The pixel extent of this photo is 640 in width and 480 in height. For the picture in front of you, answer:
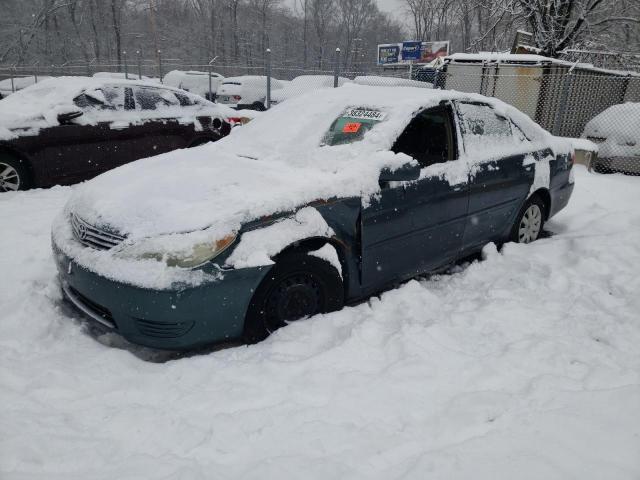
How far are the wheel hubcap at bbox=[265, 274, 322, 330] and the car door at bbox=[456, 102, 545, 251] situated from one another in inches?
62.9

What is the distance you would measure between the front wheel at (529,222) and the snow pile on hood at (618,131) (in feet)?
14.7

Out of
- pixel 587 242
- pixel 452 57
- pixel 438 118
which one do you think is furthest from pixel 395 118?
pixel 452 57

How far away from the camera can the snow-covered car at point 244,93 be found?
16.9 meters

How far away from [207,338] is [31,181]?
4668 millimetres

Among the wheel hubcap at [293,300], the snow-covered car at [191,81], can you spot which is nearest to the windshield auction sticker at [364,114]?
the wheel hubcap at [293,300]

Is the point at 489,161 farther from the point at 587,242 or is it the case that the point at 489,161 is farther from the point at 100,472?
the point at 100,472

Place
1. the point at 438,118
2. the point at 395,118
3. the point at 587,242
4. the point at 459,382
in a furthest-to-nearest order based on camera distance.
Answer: the point at 587,242, the point at 438,118, the point at 395,118, the point at 459,382

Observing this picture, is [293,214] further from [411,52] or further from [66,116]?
[411,52]

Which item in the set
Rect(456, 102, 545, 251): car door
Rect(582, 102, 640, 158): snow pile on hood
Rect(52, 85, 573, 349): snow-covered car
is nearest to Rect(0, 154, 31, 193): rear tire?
Rect(52, 85, 573, 349): snow-covered car

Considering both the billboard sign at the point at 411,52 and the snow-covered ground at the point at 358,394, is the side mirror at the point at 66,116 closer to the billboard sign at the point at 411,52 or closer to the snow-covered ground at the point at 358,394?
the snow-covered ground at the point at 358,394

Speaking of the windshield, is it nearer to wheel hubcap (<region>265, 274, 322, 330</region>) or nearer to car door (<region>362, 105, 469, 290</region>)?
car door (<region>362, 105, 469, 290</region>)

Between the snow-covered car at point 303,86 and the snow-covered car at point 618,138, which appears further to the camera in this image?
the snow-covered car at point 303,86

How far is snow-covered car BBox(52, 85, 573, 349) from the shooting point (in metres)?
2.50

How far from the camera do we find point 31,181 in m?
5.93
